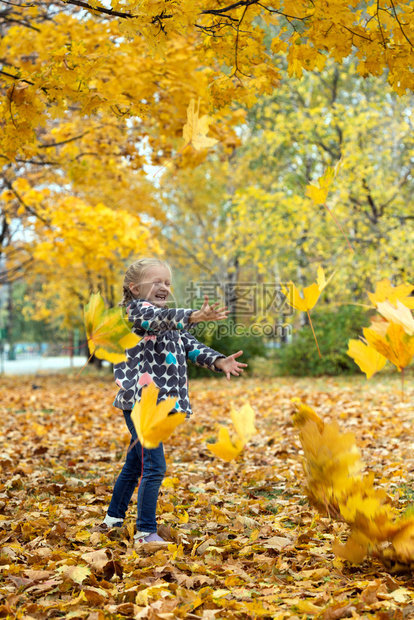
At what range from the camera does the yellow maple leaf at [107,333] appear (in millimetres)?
2146

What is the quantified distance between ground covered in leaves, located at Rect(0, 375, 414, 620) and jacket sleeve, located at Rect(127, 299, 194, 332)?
1.01 m

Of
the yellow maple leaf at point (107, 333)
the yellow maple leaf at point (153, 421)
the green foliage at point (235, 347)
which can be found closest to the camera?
the yellow maple leaf at point (153, 421)

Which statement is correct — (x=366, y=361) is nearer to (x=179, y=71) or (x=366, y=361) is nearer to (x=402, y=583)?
(x=402, y=583)

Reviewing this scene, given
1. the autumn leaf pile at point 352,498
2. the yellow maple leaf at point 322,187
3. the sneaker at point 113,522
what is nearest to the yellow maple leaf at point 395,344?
the autumn leaf pile at point 352,498

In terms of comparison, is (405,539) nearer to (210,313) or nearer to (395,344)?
(395,344)

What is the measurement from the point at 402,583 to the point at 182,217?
19707mm

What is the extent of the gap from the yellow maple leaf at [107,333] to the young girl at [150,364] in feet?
1.11

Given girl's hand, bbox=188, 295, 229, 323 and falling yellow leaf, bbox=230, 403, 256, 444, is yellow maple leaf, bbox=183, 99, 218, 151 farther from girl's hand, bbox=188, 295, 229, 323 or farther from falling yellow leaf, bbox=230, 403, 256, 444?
falling yellow leaf, bbox=230, 403, 256, 444

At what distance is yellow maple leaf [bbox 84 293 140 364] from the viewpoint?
2146 millimetres

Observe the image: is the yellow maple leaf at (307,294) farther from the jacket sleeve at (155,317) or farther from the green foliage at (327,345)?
Result: the green foliage at (327,345)

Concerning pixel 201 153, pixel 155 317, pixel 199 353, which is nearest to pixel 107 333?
pixel 155 317

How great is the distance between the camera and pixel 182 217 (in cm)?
2111

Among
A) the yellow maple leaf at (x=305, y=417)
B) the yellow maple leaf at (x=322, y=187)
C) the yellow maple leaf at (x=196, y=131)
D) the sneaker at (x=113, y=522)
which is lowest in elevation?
the sneaker at (x=113, y=522)

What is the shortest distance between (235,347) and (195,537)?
11576mm
